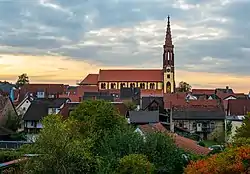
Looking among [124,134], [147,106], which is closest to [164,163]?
[124,134]

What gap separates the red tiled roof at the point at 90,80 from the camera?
138 meters

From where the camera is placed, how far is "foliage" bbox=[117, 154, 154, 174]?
23.5m

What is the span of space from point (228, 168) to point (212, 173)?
30.5 inches

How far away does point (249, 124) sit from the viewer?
123ft

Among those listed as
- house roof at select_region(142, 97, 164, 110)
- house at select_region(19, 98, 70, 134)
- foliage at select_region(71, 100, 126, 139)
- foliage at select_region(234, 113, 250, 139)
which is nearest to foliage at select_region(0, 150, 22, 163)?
foliage at select_region(71, 100, 126, 139)

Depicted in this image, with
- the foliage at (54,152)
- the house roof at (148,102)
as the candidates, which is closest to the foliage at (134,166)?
the foliage at (54,152)

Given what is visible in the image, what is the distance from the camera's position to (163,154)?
2775 centimetres

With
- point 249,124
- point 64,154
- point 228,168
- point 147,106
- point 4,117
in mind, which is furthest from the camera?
point 147,106

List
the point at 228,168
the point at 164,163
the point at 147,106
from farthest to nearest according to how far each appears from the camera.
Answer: the point at 147,106, the point at 164,163, the point at 228,168

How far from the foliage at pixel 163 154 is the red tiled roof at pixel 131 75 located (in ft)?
342

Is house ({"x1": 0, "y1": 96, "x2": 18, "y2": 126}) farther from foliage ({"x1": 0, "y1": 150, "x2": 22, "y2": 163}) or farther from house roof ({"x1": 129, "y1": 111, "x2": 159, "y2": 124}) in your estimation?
foliage ({"x1": 0, "y1": 150, "x2": 22, "y2": 163})

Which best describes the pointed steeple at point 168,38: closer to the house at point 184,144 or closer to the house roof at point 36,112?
the house roof at point 36,112

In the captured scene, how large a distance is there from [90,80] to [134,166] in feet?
381

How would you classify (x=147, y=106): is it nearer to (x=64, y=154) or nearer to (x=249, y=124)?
(x=249, y=124)
